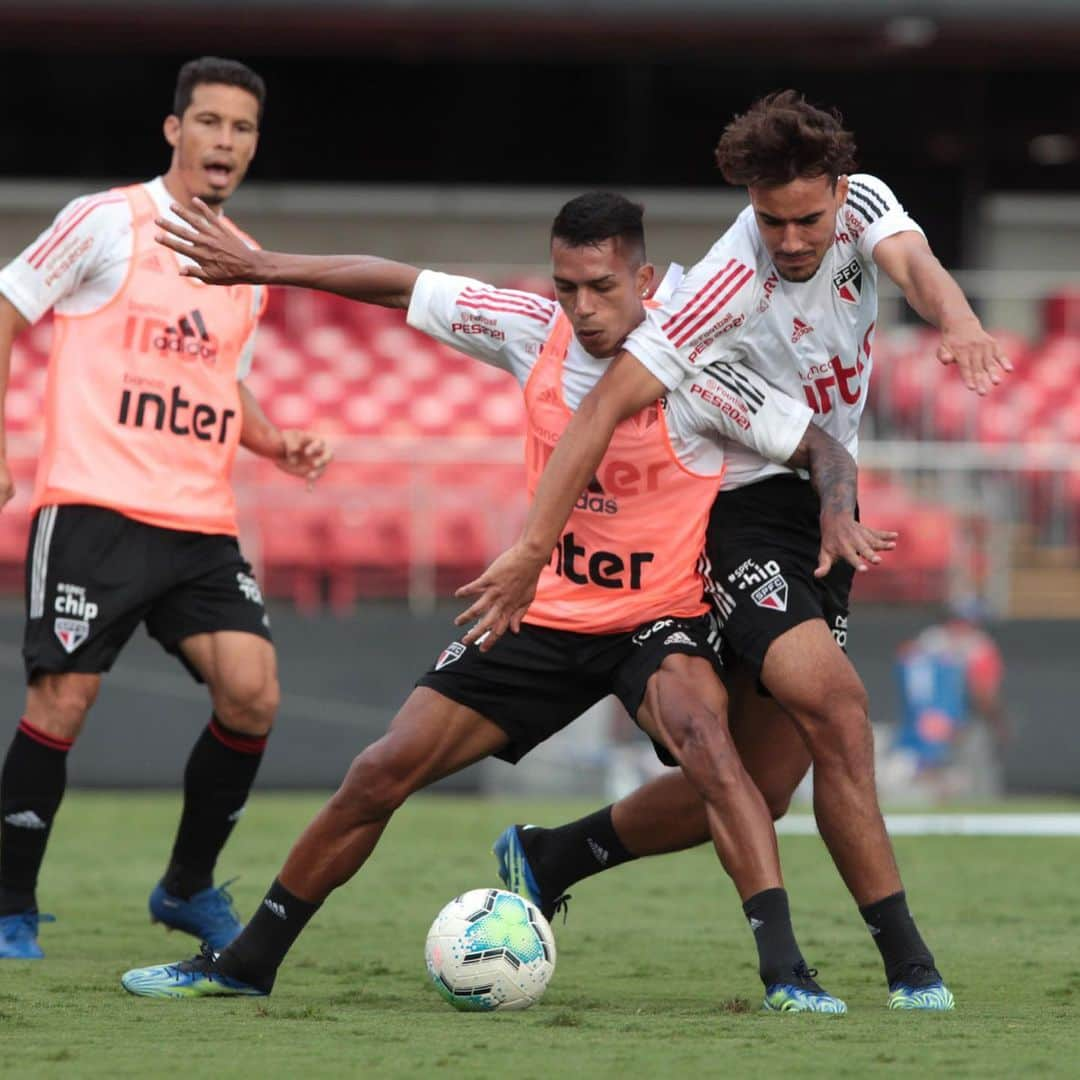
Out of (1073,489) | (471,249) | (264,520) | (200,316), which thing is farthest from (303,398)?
(200,316)

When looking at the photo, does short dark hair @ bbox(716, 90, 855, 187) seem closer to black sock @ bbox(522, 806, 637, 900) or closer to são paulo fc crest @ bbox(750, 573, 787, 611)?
são paulo fc crest @ bbox(750, 573, 787, 611)

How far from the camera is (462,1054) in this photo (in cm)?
405

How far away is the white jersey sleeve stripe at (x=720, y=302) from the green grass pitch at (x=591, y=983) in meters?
1.62

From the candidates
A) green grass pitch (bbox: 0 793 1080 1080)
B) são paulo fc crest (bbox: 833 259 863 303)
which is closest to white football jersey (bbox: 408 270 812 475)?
são paulo fc crest (bbox: 833 259 863 303)

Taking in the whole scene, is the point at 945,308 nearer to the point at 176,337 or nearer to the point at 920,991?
the point at 920,991

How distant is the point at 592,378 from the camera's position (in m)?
5.18

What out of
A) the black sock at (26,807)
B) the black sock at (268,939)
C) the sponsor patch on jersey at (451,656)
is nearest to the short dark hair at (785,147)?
the sponsor patch on jersey at (451,656)

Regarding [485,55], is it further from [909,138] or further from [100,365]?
[100,365]

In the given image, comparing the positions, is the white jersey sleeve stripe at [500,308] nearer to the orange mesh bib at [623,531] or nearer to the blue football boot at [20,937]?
the orange mesh bib at [623,531]

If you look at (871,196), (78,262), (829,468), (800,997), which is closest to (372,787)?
(800,997)

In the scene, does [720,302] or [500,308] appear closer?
[720,302]

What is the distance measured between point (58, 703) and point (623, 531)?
6.26 feet

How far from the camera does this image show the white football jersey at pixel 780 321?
16.2ft

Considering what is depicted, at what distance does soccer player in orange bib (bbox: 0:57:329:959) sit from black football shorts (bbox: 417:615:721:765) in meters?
1.18
